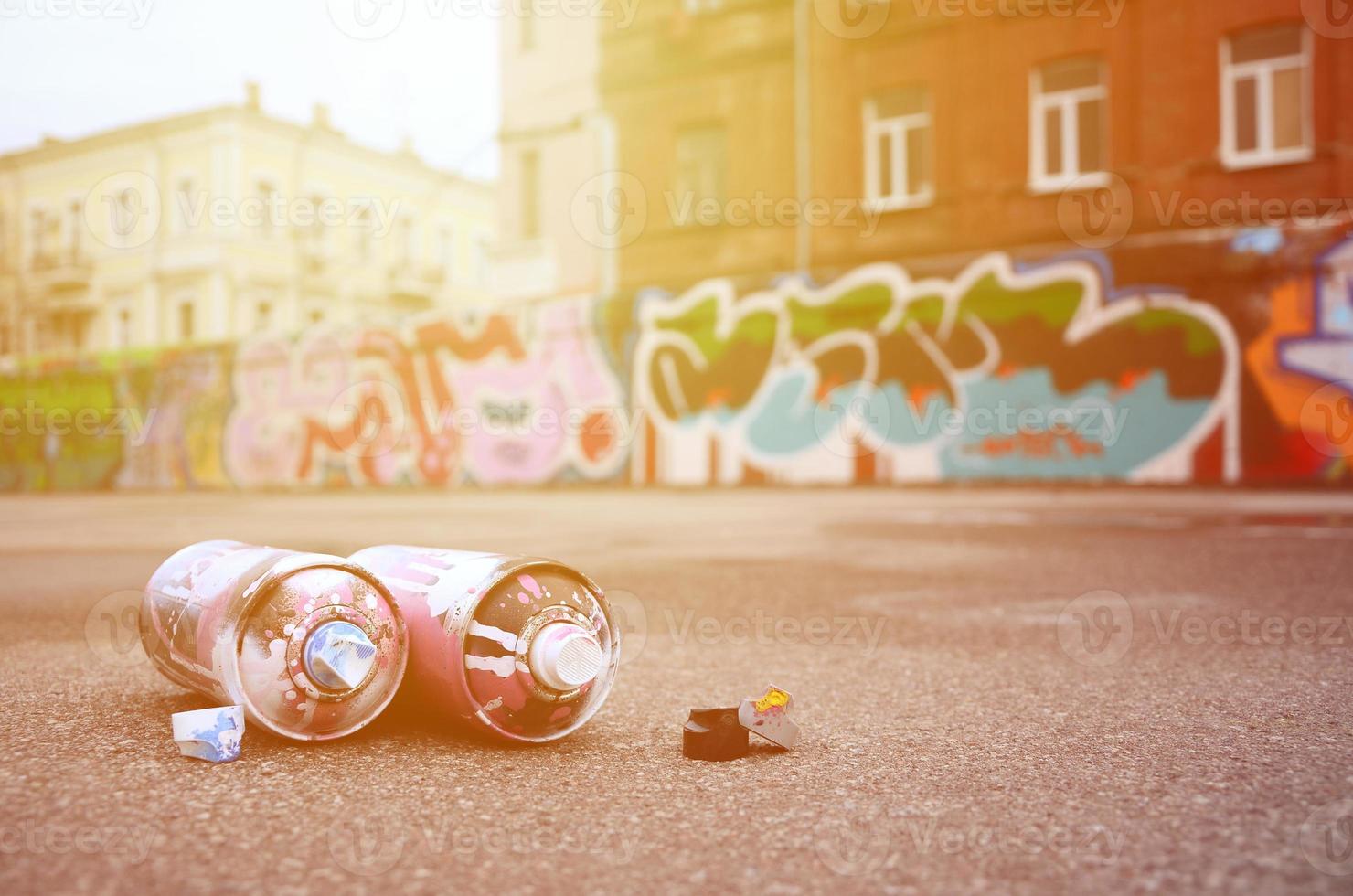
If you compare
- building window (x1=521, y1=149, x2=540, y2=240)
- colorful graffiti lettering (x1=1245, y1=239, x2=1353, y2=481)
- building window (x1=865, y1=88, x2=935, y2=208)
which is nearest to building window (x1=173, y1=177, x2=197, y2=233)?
building window (x1=521, y1=149, x2=540, y2=240)

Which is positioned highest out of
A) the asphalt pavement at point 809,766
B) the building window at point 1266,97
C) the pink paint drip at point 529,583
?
the building window at point 1266,97

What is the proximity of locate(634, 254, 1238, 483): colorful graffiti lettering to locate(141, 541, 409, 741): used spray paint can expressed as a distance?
11.8 meters

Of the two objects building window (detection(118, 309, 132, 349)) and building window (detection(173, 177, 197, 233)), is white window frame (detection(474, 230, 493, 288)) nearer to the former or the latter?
building window (detection(173, 177, 197, 233))

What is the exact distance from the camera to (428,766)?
2080 mm

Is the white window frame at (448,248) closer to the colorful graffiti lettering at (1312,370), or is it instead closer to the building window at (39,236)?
the building window at (39,236)

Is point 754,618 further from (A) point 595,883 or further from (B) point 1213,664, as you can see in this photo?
(A) point 595,883

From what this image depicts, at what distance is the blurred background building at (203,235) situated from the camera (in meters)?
29.6

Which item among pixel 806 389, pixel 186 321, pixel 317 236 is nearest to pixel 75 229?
pixel 186 321

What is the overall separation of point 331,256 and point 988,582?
30.6 meters

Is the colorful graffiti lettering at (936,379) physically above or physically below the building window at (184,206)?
below

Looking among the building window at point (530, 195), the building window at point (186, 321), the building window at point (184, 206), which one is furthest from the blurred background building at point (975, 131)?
the building window at point (186, 321)

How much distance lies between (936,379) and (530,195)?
9.82m

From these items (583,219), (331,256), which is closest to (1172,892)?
(583,219)

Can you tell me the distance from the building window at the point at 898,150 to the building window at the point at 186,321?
71.1ft
